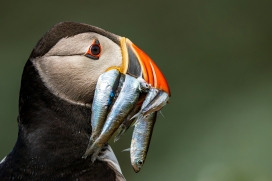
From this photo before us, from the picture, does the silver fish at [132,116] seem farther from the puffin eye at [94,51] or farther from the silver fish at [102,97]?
the puffin eye at [94,51]

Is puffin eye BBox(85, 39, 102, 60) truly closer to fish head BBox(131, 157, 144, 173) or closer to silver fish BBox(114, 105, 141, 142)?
silver fish BBox(114, 105, 141, 142)

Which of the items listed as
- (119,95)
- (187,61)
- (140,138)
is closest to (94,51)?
(119,95)

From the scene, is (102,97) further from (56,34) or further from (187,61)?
(187,61)

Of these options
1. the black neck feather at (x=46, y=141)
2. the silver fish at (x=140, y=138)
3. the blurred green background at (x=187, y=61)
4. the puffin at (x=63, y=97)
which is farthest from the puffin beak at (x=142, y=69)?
the blurred green background at (x=187, y=61)

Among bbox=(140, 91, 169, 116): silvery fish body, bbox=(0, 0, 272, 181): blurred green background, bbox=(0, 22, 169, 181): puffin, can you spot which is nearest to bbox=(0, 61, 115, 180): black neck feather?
bbox=(0, 22, 169, 181): puffin

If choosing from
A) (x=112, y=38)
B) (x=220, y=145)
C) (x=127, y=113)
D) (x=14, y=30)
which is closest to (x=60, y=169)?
(x=127, y=113)

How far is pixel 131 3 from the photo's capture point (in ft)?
12.2

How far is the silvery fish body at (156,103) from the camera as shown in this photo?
1642mm

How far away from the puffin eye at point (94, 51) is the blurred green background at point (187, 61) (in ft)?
6.25

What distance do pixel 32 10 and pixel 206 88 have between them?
1.33m

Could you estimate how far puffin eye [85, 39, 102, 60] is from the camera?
1.65m

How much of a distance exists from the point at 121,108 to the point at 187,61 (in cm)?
209

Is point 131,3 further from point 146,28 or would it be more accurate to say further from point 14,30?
point 14,30

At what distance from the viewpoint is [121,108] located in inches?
63.9
